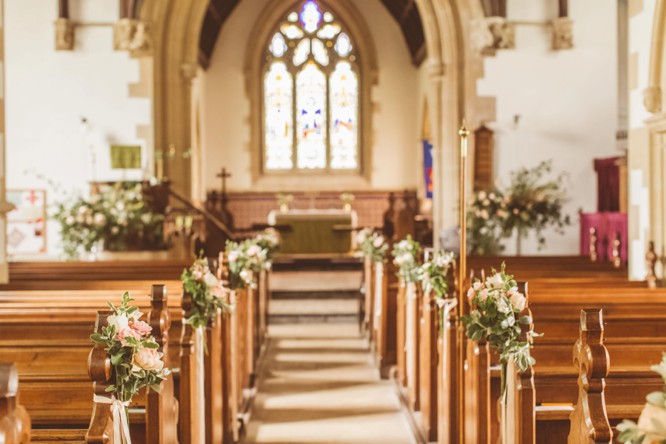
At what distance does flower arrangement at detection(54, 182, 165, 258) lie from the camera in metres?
8.31

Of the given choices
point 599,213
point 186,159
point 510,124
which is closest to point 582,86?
point 510,124

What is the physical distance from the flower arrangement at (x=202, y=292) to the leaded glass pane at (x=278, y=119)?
11049 millimetres

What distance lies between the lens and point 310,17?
48.7 ft

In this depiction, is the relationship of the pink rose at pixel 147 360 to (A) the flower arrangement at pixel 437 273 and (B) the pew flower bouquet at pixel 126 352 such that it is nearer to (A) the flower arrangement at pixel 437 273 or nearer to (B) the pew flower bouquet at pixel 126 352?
(B) the pew flower bouquet at pixel 126 352

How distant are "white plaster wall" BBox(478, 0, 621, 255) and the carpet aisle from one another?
268cm

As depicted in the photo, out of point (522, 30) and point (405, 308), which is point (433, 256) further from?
point (522, 30)

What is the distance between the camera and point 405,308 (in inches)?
231

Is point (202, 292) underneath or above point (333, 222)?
underneath

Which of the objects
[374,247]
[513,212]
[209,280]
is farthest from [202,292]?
[513,212]

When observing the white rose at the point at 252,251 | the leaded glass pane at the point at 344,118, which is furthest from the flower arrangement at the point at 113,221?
the leaded glass pane at the point at 344,118

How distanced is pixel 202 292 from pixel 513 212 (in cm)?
525

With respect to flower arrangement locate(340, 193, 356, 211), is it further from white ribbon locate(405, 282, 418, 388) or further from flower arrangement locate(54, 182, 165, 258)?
white ribbon locate(405, 282, 418, 388)

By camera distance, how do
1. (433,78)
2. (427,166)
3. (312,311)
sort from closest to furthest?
(312,311)
(433,78)
(427,166)

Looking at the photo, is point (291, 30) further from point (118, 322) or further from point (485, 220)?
point (118, 322)
